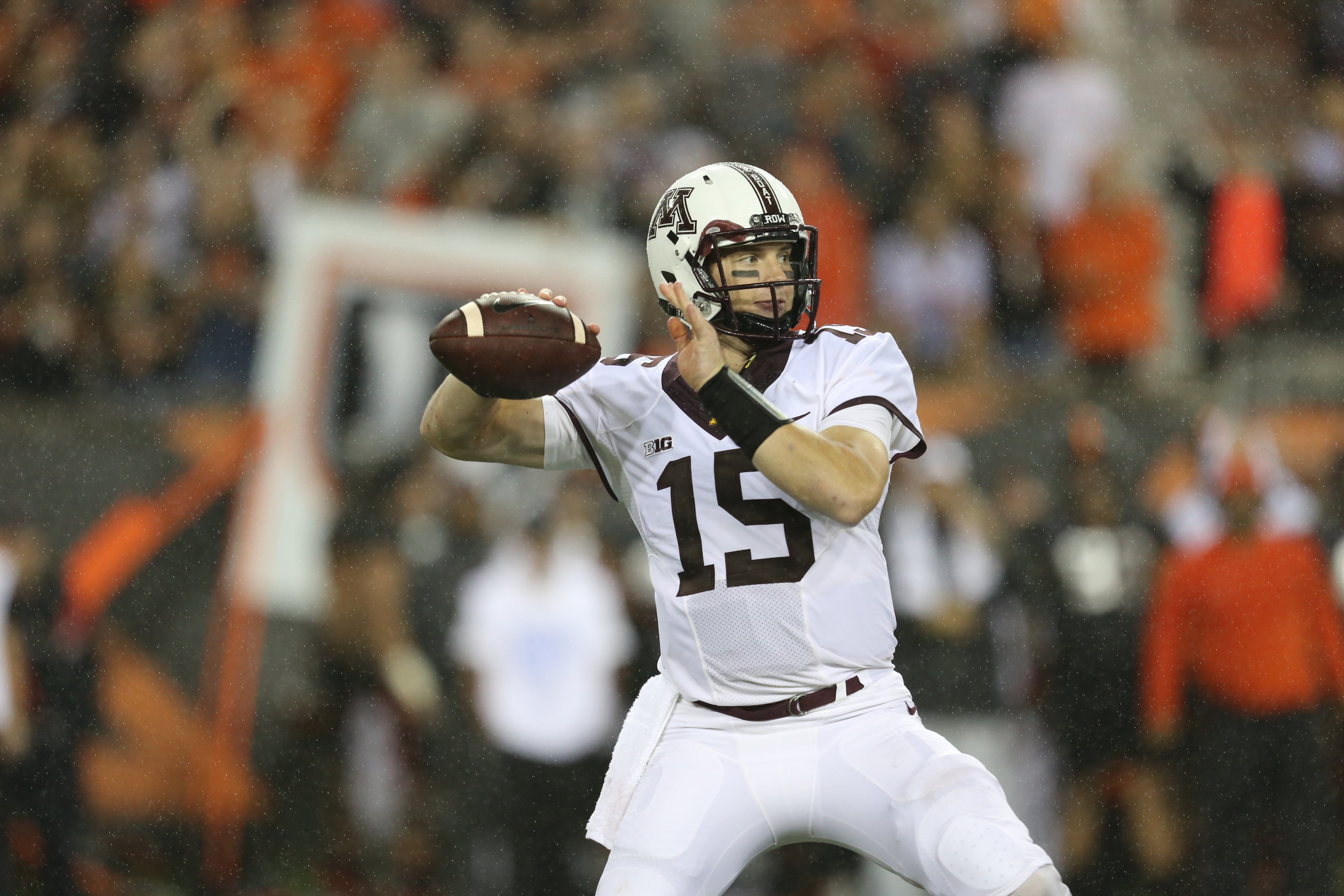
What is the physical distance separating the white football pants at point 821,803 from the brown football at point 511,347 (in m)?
0.76

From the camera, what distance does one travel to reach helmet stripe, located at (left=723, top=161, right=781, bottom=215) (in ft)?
10.1

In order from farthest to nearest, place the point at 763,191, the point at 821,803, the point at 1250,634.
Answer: the point at 1250,634, the point at 763,191, the point at 821,803

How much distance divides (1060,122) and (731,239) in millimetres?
4803

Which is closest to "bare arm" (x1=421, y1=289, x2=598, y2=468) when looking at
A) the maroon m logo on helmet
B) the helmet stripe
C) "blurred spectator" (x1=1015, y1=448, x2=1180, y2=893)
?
the maroon m logo on helmet

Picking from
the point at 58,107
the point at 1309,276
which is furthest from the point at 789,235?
the point at 58,107

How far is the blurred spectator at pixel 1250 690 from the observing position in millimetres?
5629

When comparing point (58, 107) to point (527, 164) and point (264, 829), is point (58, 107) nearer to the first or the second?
point (527, 164)

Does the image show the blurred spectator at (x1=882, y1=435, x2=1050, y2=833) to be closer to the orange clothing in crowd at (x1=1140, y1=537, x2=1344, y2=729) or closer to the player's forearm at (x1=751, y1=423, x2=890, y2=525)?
the orange clothing in crowd at (x1=1140, y1=537, x2=1344, y2=729)

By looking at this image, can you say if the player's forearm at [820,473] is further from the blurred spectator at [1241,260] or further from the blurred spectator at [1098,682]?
the blurred spectator at [1241,260]

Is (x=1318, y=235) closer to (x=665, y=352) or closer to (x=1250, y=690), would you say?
(x=1250, y=690)

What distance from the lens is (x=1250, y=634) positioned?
5754mm

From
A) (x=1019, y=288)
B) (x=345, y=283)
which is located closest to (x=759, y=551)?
(x=1019, y=288)

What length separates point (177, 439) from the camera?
6.66 metres

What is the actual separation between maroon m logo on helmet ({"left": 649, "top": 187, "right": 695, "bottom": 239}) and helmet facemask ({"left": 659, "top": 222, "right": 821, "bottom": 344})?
7cm
